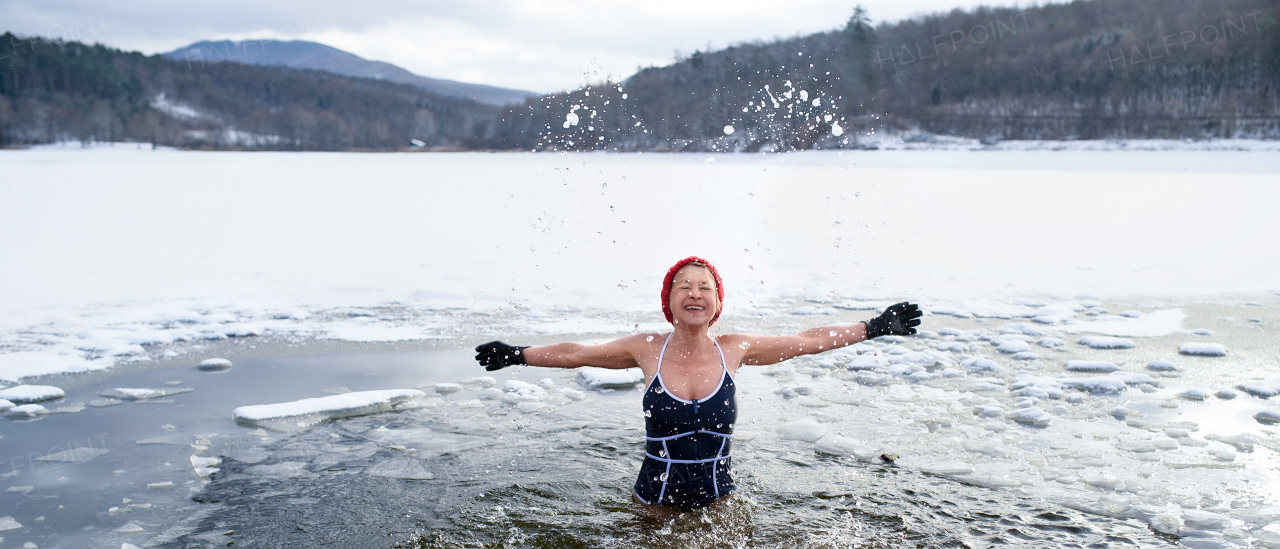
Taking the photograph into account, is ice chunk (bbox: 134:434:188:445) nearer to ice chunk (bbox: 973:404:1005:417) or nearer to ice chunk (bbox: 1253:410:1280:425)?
ice chunk (bbox: 973:404:1005:417)

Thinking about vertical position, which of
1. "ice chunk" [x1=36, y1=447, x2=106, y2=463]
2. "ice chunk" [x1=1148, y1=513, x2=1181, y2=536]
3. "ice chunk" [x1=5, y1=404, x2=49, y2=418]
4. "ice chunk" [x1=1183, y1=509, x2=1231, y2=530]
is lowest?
"ice chunk" [x1=36, y1=447, x2=106, y2=463]

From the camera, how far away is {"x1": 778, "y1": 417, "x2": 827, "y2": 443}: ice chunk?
384 cm

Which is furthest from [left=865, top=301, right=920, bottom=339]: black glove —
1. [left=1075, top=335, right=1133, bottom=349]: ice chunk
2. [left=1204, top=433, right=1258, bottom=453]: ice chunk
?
[left=1075, top=335, right=1133, bottom=349]: ice chunk

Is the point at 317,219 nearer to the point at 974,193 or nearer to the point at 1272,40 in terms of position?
the point at 974,193

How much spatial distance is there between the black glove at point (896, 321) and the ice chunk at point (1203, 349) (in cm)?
348

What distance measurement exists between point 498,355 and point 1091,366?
3.83 metres

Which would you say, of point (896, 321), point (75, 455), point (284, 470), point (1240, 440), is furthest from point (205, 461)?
point (1240, 440)

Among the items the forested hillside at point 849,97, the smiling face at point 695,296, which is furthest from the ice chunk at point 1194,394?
A: the forested hillside at point 849,97

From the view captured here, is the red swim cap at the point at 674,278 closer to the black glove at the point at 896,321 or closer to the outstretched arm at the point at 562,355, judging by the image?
the outstretched arm at the point at 562,355

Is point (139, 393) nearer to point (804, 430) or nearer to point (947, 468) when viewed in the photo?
point (804, 430)

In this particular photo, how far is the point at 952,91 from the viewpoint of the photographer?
5450 cm

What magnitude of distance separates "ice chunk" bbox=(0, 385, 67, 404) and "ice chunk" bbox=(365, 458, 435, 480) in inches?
81.9

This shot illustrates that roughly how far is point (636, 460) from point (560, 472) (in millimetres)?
344

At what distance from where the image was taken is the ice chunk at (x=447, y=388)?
4648mm
